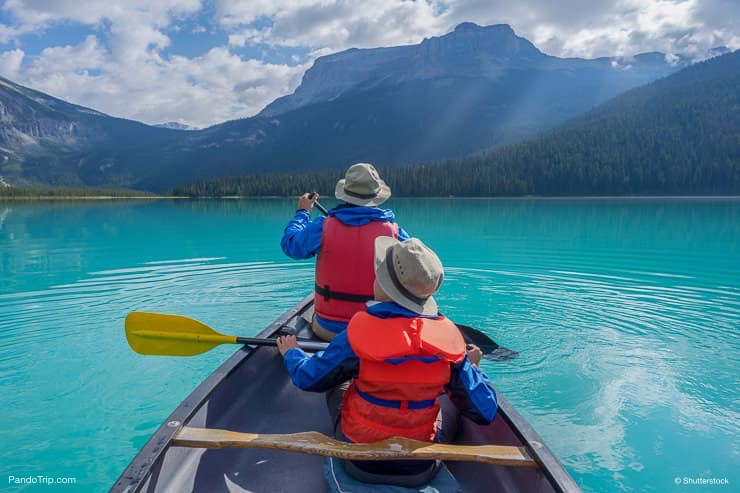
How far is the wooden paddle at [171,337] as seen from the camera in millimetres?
5012

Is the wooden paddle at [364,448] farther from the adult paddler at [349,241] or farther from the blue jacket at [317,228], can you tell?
the blue jacket at [317,228]

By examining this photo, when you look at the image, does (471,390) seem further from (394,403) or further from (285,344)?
(285,344)

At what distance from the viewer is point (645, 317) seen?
10211mm

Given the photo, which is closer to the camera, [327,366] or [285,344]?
[327,366]

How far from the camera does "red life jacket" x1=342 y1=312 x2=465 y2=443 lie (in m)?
2.86

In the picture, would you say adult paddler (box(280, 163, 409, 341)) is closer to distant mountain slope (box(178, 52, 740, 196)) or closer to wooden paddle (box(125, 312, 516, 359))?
wooden paddle (box(125, 312, 516, 359))

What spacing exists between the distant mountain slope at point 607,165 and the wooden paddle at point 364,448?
93235 millimetres

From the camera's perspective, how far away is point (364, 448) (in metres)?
3.00

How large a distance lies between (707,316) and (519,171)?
308 feet

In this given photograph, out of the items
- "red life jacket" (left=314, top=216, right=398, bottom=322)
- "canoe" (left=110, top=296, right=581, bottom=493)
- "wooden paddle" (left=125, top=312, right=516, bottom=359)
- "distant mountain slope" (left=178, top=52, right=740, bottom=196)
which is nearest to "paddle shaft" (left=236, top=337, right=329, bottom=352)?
"wooden paddle" (left=125, top=312, right=516, bottom=359)

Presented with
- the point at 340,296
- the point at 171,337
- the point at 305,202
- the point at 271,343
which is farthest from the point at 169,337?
the point at 305,202

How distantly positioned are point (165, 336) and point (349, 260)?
2.14 metres

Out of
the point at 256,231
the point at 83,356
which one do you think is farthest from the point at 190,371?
the point at 256,231

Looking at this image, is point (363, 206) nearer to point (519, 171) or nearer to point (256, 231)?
point (256, 231)
